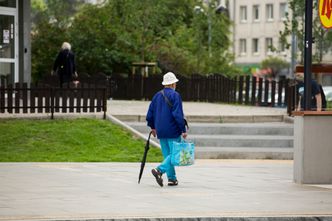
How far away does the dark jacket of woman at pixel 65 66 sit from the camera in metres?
35.9

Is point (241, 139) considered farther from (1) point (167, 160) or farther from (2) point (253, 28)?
(2) point (253, 28)

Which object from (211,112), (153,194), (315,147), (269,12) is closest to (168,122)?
(153,194)

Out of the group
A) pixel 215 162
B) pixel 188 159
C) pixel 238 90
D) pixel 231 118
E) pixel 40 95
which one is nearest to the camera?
pixel 188 159

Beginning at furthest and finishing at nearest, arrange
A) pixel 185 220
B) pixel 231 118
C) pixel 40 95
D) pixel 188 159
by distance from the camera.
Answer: pixel 231 118 < pixel 40 95 < pixel 188 159 < pixel 185 220

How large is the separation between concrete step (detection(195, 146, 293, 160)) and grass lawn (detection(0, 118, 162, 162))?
1320mm

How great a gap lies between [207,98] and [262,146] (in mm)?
10986

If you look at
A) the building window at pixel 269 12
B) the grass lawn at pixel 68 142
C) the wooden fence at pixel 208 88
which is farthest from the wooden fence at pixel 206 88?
the building window at pixel 269 12

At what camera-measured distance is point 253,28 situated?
11944cm

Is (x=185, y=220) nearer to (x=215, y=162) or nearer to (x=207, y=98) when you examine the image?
(x=215, y=162)

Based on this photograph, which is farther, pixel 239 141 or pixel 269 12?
pixel 269 12

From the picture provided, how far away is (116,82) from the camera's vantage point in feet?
132

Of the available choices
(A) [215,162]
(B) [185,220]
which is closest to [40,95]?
(A) [215,162]

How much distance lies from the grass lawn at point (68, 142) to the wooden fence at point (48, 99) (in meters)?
0.56

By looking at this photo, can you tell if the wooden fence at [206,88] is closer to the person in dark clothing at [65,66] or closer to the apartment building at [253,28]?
the person in dark clothing at [65,66]
